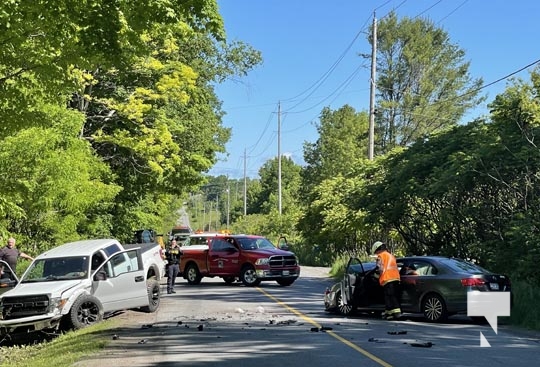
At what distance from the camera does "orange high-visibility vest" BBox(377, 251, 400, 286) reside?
49.3 feet

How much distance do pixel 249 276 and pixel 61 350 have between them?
538 inches

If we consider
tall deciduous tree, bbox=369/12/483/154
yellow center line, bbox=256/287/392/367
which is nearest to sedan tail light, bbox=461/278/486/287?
yellow center line, bbox=256/287/392/367

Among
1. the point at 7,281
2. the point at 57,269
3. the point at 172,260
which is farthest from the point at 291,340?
the point at 172,260

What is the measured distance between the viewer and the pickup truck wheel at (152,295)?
17.2 m

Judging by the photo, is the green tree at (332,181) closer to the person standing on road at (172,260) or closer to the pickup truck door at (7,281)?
the person standing on road at (172,260)

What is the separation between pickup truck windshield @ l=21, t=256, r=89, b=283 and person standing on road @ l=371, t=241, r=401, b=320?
6875 millimetres

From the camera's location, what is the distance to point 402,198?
2598 centimetres

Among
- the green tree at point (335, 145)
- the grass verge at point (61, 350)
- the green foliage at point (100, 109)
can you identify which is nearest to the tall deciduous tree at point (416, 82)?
the green tree at point (335, 145)

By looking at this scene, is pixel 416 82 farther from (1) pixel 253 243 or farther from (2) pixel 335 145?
(1) pixel 253 243

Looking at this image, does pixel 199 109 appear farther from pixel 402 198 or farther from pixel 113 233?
pixel 402 198

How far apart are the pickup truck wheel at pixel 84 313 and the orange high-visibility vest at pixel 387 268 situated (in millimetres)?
6555

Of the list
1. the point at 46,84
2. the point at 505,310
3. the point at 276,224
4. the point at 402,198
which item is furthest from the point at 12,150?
the point at 276,224

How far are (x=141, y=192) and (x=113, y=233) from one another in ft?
11.3

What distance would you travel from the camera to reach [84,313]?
15367 mm
